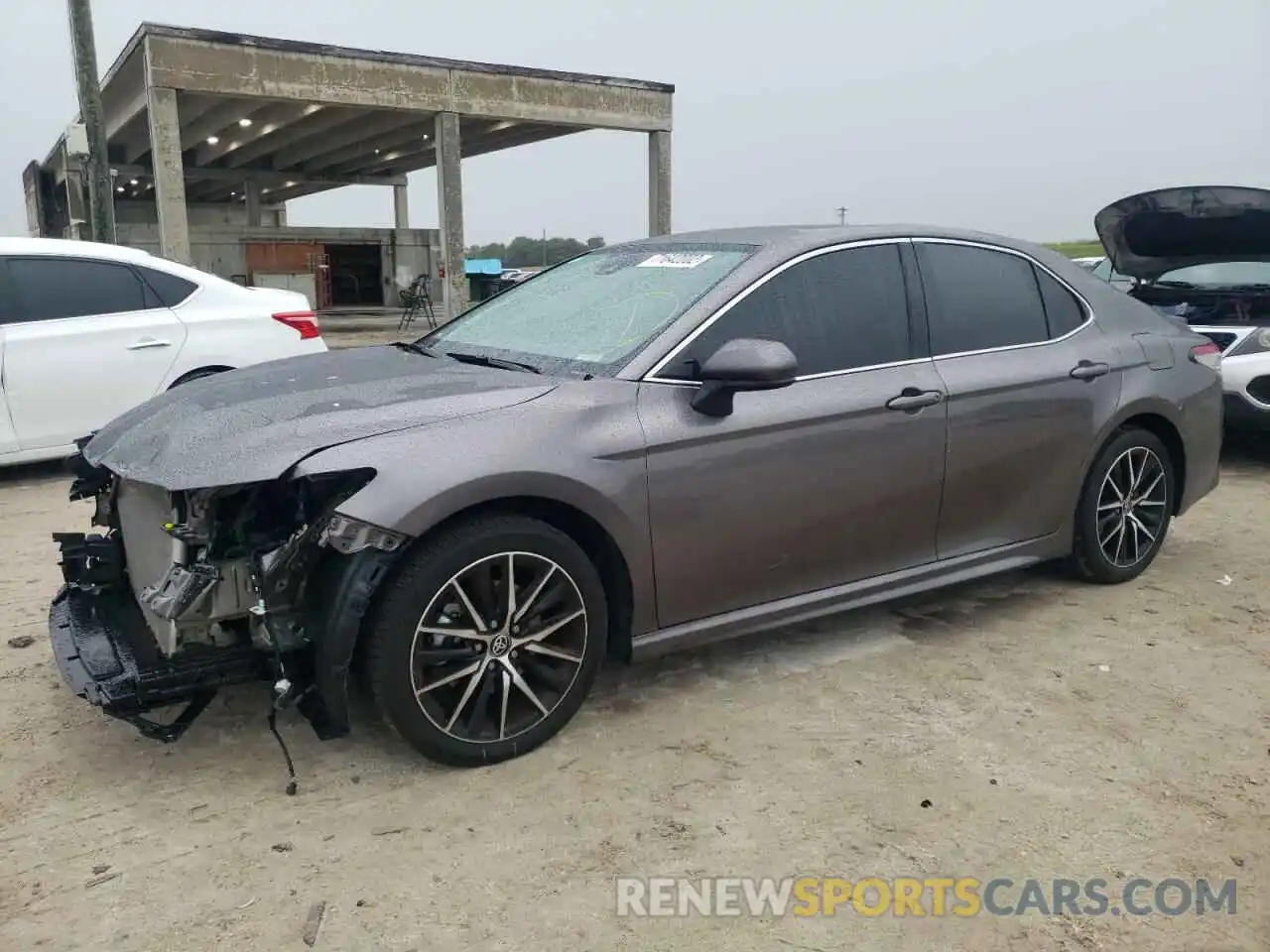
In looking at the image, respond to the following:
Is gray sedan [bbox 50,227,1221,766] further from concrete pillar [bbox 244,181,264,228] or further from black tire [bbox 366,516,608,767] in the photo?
concrete pillar [bbox 244,181,264,228]

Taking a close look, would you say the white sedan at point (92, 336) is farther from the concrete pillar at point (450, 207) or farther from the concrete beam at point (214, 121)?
the concrete beam at point (214, 121)

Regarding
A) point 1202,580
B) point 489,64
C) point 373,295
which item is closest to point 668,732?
point 1202,580

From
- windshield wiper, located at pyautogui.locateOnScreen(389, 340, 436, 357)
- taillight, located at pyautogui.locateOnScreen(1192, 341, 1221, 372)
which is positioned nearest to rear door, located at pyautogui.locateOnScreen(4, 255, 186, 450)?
windshield wiper, located at pyautogui.locateOnScreen(389, 340, 436, 357)

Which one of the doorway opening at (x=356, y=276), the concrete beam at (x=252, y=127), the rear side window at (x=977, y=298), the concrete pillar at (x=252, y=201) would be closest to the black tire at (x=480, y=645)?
the rear side window at (x=977, y=298)

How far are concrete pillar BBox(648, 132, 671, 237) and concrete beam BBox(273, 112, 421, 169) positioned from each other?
564 cm

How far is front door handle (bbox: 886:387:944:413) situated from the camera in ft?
11.5

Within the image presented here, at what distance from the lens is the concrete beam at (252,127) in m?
23.4

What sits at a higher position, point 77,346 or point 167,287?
point 167,287

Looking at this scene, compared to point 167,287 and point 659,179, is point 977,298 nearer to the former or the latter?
point 167,287

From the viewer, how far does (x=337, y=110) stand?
23.4 m

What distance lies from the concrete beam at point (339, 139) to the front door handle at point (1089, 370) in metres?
21.8

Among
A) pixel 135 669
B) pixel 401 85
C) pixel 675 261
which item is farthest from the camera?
pixel 401 85

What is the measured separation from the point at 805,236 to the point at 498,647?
1824 mm

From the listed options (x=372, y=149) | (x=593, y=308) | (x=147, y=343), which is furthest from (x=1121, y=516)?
(x=372, y=149)
